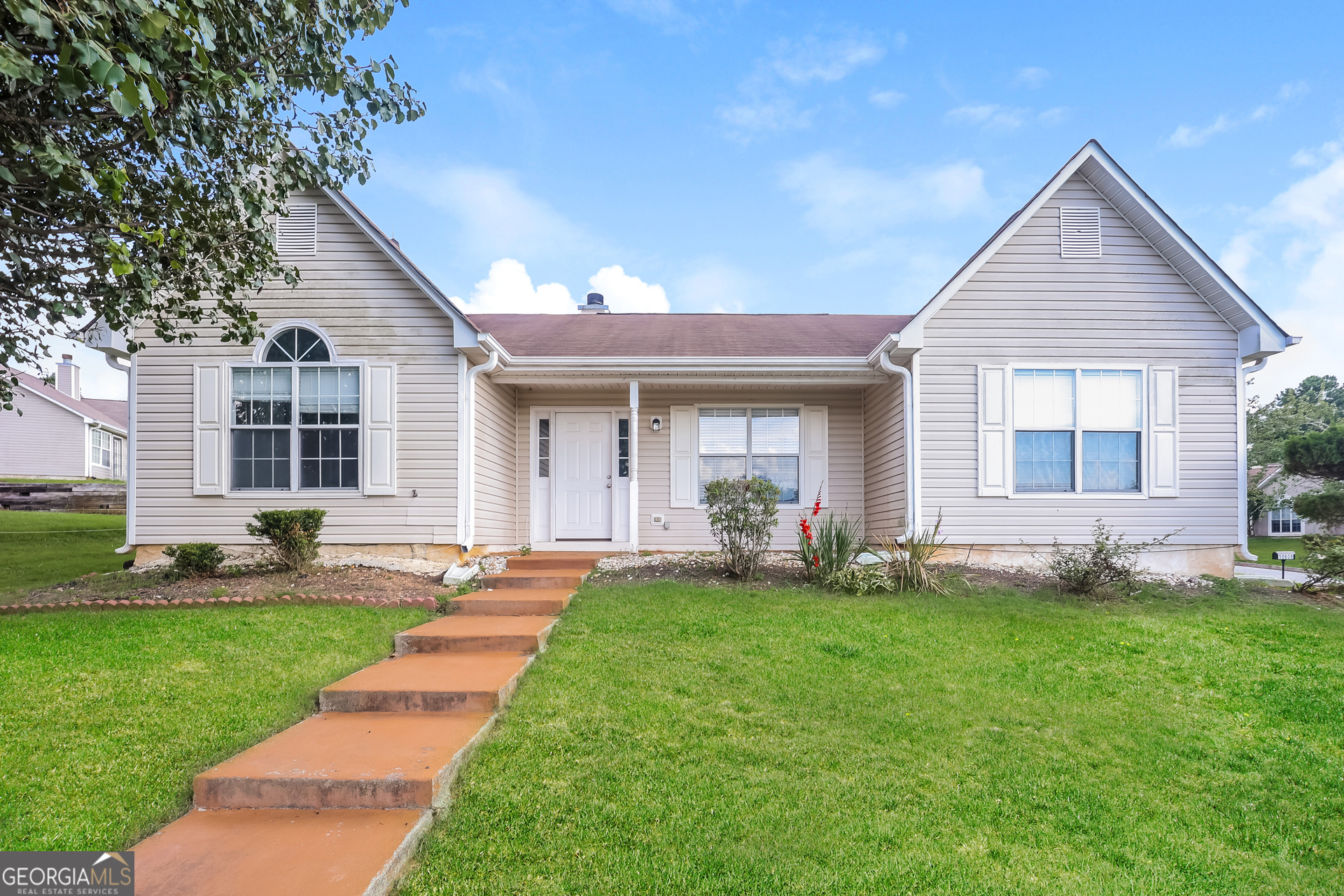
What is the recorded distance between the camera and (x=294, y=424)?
29.6 ft

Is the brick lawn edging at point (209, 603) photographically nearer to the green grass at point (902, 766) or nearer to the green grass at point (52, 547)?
the green grass at point (52, 547)

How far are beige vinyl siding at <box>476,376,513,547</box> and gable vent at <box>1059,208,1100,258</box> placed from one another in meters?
7.79

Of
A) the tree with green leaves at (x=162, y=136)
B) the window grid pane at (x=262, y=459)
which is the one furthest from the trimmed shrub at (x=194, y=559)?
the tree with green leaves at (x=162, y=136)

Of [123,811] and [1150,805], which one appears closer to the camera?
[123,811]

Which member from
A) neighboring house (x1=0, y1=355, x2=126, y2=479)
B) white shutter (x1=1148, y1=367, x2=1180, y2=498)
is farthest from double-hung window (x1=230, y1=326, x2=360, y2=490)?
neighboring house (x1=0, y1=355, x2=126, y2=479)

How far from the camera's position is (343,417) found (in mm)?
9047

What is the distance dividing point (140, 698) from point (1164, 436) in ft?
35.4

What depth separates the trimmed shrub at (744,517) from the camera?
7.97 meters

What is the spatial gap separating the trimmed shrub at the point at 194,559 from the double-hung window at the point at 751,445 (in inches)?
251

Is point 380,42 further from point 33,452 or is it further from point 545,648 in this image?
point 33,452

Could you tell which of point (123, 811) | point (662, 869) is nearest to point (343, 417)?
point (123, 811)

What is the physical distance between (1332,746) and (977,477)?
5246 millimetres

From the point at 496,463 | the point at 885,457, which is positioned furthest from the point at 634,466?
the point at 885,457

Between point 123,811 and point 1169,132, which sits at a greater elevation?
point 1169,132
